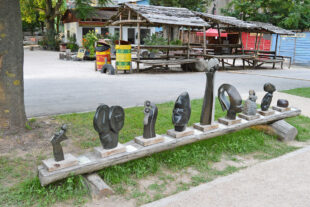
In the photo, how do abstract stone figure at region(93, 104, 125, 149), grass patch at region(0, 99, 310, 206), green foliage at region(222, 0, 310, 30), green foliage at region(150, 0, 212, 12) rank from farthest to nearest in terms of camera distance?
green foliage at region(150, 0, 212, 12) → green foliage at region(222, 0, 310, 30) → abstract stone figure at region(93, 104, 125, 149) → grass patch at region(0, 99, 310, 206)

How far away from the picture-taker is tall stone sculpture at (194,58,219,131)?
12.9 feet

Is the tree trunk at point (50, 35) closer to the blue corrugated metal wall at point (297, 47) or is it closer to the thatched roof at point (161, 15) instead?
the thatched roof at point (161, 15)

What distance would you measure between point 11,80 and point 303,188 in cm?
404

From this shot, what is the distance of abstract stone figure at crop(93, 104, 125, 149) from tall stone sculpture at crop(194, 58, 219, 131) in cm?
128

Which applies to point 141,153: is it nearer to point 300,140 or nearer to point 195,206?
point 195,206

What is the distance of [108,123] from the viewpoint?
3184 mm

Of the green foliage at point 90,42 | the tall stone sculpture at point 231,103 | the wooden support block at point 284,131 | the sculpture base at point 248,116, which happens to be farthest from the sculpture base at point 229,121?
the green foliage at point 90,42

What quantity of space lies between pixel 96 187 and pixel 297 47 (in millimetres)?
22031

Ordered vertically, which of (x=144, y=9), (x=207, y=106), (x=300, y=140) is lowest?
(x=300, y=140)

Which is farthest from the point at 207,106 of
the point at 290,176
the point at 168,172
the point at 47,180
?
the point at 47,180

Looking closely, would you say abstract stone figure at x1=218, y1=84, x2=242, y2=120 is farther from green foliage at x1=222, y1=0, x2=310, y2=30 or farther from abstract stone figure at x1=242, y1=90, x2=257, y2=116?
green foliage at x1=222, y1=0, x2=310, y2=30

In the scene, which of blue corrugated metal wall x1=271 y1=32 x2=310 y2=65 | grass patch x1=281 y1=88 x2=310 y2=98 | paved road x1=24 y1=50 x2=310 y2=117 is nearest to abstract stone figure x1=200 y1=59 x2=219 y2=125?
paved road x1=24 y1=50 x2=310 y2=117

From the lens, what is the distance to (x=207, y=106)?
402 centimetres

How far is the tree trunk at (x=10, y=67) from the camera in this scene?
13.7ft
